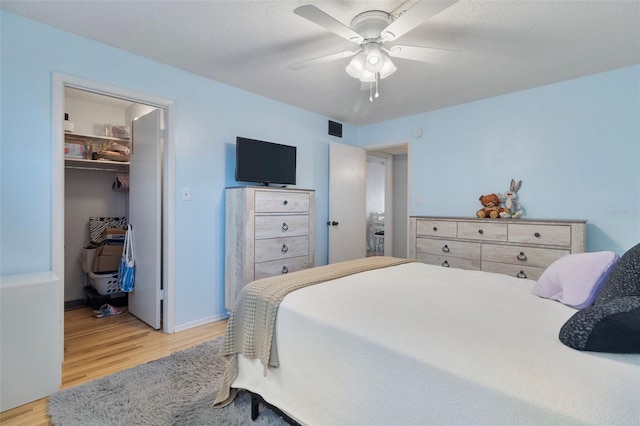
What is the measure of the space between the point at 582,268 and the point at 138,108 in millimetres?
4244

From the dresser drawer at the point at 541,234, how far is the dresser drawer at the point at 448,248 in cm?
32

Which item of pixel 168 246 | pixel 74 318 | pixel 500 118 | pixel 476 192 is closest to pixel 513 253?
pixel 476 192

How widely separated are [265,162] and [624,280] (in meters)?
2.76

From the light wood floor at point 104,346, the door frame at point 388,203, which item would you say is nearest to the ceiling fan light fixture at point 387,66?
the light wood floor at point 104,346

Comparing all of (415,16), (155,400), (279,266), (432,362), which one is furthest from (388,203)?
(432,362)

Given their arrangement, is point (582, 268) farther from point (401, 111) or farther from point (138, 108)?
point (138, 108)

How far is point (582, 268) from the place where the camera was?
4.54ft

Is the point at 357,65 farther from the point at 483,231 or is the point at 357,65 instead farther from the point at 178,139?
the point at 483,231

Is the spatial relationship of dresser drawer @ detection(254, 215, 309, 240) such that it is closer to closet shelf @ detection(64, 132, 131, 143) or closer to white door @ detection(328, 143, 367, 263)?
white door @ detection(328, 143, 367, 263)

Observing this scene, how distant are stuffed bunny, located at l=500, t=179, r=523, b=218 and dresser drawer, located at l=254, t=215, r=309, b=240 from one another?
1.95 meters

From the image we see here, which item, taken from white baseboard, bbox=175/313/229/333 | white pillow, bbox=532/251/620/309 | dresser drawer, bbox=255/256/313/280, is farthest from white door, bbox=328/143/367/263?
white pillow, bbox=532/251/620/309

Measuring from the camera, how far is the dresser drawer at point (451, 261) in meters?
2.95

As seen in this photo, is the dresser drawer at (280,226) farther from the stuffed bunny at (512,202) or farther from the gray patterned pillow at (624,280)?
the gray patterned pillow at (624,280)

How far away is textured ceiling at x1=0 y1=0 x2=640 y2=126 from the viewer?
6.01 ft
